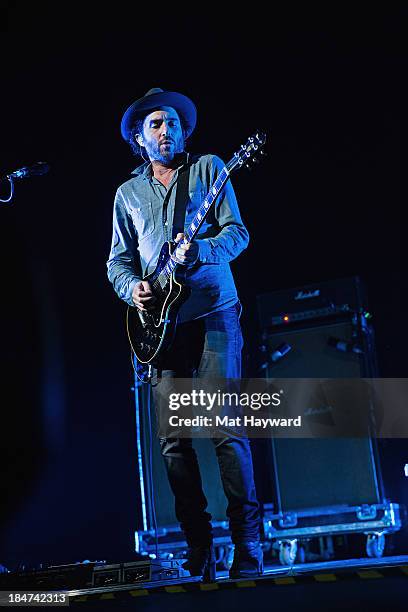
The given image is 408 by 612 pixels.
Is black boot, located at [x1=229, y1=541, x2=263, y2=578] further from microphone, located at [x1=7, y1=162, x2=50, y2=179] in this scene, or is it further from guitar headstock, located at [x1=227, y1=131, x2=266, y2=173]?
microphone, located at [x1=7, y1=162, x2=50, y2=179]

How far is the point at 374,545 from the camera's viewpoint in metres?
4.91

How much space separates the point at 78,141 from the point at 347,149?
1970 mm

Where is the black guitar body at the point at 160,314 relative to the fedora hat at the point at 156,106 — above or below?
below

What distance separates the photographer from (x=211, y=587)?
2648 mm

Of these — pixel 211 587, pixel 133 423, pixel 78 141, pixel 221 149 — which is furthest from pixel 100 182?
pixel 211 587

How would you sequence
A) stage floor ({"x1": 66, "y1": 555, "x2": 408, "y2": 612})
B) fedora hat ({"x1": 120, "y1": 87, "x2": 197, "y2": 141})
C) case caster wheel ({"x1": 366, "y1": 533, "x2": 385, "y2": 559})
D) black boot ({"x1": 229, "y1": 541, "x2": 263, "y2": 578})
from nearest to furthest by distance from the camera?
1. stage floor ({"x1": 66, "y1": 555, "x2": 408, "y2": 612})
2. black boot ({"x1": 229, "y1": 541, "x2": 263, "y2": 578})
3. fedora hat ({"x1": 120, "y1": 87, "x2": 197, "y2": 141})
4. case caster wheel ({"x1": 366, "y1": 533, "x2": 385, "y2": 559})

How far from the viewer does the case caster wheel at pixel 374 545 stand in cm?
490

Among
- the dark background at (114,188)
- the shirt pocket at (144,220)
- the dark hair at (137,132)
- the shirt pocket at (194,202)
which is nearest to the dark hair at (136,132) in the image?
the dark hair at (137,132)

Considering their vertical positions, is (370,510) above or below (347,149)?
below

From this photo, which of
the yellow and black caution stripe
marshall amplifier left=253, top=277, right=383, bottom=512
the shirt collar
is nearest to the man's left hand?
the shirt collar

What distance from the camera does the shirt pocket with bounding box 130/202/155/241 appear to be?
12.5 feet

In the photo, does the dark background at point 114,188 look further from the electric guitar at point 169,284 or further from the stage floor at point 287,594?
the stage floor at point 287,594

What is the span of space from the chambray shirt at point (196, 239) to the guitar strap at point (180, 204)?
2 cm

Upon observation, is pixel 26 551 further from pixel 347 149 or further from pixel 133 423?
pixel 347 149
